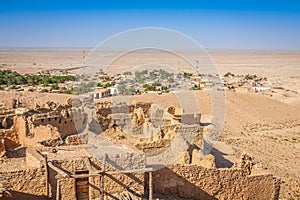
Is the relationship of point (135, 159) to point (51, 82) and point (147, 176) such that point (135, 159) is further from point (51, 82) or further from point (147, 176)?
point (51, 82)

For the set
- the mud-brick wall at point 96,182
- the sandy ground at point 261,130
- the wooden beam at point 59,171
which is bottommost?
the sandy ground at point 261,130

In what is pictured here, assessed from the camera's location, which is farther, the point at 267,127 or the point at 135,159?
the point at 267,127

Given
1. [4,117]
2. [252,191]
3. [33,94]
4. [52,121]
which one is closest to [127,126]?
[52,121]

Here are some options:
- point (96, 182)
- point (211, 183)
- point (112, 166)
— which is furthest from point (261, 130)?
point (96, 182)

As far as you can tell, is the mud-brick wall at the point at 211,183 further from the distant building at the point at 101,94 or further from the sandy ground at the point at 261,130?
the distant building at the point at 101,94

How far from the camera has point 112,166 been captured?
9391 mm

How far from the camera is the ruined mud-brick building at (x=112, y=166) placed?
9.09 metres

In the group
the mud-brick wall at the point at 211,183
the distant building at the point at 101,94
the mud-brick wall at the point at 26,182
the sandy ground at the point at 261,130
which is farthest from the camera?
the distant building at the point at 101,94

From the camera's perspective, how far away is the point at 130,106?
20.5m

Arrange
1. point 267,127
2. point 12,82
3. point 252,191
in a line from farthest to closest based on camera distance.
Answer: point 12,82 < point 267,127 < point 252,191

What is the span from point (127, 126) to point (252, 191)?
21.5ft

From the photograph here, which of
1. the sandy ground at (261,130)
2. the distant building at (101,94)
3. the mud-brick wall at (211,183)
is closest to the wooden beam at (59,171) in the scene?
the mud-brick wall at (211,183)

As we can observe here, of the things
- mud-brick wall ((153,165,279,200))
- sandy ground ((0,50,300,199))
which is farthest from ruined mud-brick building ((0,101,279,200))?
sandy ground ((0,50,300,199))

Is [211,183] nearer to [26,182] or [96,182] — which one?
[96,182]
